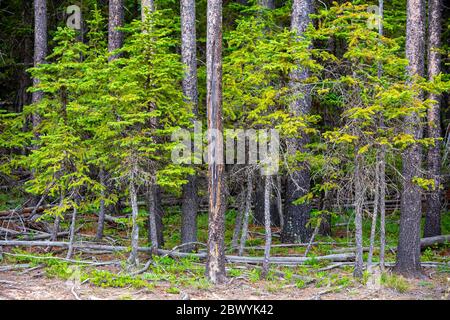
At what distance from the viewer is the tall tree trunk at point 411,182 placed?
13.0 metres

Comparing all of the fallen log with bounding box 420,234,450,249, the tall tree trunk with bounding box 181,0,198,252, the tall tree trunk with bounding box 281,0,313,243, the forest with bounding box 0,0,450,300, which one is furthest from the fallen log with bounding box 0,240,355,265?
the fallen log with bounding box 420,234,450,249

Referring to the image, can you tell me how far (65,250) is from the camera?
48.3 feet

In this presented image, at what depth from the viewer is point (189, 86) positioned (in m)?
14.2

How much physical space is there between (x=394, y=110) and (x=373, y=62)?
4.24 feet

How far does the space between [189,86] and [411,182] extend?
5691mm

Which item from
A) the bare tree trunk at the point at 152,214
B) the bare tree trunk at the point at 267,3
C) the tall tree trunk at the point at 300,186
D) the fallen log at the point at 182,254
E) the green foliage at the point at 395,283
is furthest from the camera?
the bare tree trunk at the point at 267,3

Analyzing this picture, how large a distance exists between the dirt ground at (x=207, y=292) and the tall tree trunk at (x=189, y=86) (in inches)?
99.8

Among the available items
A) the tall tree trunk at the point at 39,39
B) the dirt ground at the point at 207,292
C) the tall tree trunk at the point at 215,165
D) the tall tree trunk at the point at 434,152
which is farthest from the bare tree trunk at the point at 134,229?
the tall tree trunk at the point at 434,152

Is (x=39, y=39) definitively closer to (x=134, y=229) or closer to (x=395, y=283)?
(x=134, y=229)

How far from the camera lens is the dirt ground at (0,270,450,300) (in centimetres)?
1091

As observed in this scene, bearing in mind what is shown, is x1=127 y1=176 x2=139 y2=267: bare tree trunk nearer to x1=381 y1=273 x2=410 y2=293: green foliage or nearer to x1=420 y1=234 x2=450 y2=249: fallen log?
x1=381 y1=273 x2=410 y2=293: green foliage

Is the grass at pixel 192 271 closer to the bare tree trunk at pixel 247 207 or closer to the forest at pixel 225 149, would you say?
the forest at pixel 225 149

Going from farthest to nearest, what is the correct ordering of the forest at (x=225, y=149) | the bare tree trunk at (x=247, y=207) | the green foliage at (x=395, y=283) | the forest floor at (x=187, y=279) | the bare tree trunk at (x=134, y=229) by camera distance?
the bare tree trunk at (x=247, y=207) < the bare tree trunk at (x=134, y=229) < the forest at (x=225, y=149) < the green foliage at (x=395, y=283) < the forest floor at (x=187, y=279)
